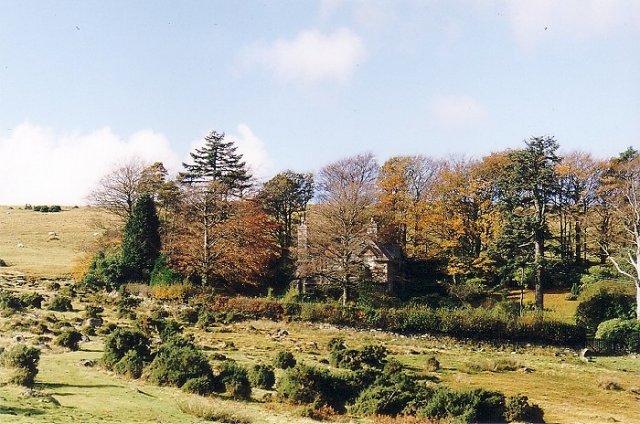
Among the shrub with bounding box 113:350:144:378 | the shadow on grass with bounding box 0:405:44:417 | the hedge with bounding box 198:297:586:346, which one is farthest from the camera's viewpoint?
the hedge with bounding box 198:297:586:346

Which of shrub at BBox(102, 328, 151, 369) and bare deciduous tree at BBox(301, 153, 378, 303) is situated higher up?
bare deciduous tree at BBox(301, 153, 378, 303)

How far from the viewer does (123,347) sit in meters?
22.5

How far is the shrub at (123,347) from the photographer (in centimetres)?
2191

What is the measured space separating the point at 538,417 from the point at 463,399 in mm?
2816

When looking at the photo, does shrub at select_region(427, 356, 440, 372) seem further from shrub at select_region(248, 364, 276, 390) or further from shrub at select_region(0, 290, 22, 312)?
shrub at select_region(0, 290, 22, 312)

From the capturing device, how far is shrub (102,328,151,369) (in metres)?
21.9

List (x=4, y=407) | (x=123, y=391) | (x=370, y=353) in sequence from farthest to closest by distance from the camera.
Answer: (x=370, y=353)
(x=123, y=391)
(x=4, y=407)

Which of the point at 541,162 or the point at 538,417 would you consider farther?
the point at 541,162

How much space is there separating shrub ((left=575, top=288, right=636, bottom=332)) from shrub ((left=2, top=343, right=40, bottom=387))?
33.8 metres

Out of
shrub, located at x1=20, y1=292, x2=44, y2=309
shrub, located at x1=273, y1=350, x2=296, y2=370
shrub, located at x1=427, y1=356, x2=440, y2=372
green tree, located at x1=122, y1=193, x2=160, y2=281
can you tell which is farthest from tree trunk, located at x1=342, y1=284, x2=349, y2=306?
shrub, located at x1=20, y1=292, x2=44, y2=309

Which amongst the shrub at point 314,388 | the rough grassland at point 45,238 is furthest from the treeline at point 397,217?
the shrub at point 314,388

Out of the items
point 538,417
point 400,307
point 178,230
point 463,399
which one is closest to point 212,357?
point 463,399

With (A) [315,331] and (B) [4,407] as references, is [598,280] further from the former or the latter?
(B) [4,407]

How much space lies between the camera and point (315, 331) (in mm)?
36875
